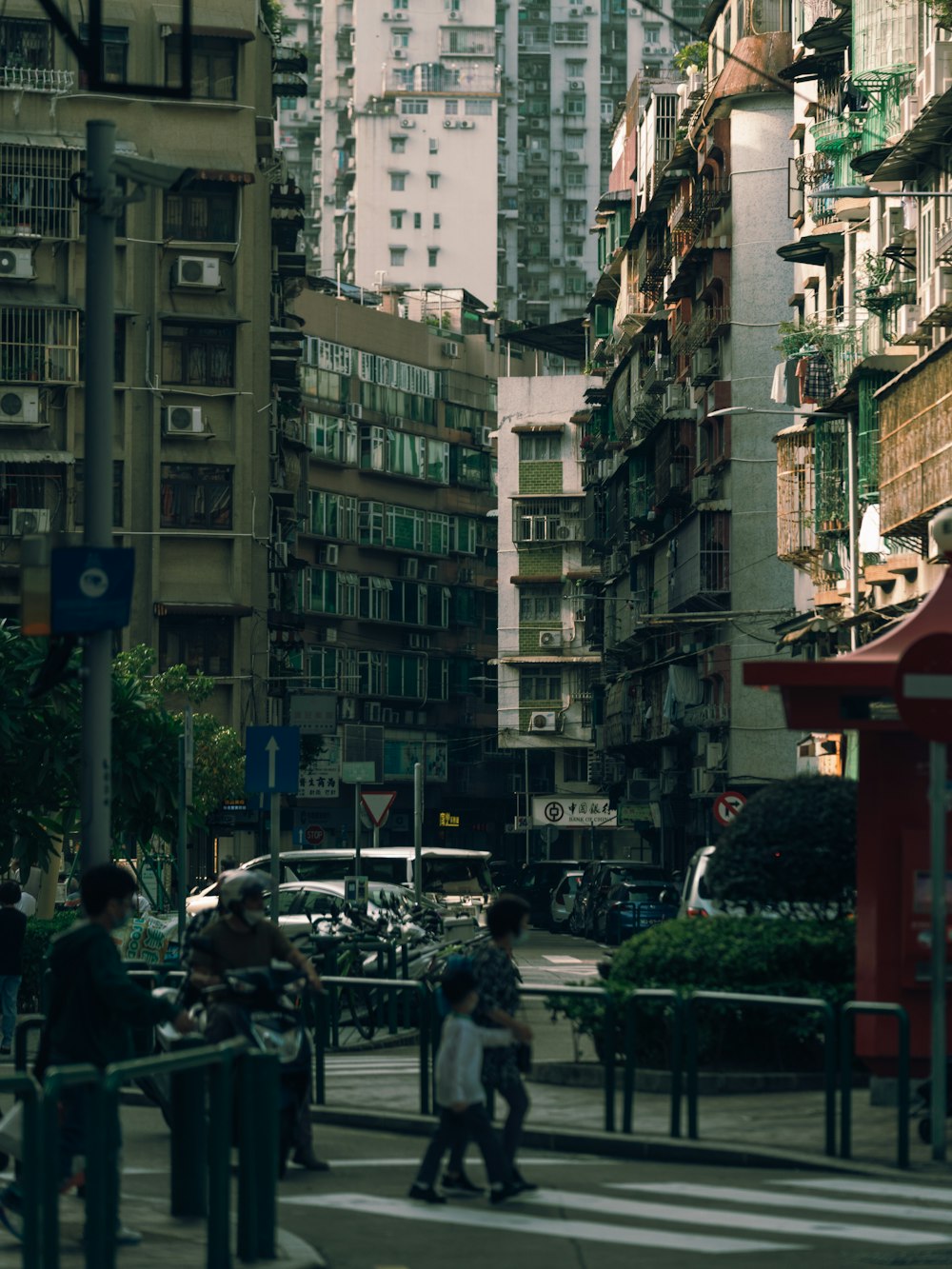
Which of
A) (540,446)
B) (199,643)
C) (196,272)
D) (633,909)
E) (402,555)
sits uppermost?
(540,446)

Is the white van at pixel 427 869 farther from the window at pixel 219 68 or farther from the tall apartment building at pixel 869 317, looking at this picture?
the window at pixel 219 68

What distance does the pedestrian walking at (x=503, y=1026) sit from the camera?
12.7 meters

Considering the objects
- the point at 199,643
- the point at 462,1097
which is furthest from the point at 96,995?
the point at 199,643

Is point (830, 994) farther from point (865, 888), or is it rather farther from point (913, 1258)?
point (913, 1258)

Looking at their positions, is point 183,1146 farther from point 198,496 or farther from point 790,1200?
point 198,496

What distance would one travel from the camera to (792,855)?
19.4 metres

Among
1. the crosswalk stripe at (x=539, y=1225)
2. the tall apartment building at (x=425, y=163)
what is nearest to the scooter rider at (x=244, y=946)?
the crosswalk stripe at (x=539, y=1225)

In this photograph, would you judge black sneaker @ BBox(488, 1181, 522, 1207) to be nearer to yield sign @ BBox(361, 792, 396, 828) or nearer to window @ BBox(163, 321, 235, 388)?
yield sign @ BBox(361, 792, 396, 828)

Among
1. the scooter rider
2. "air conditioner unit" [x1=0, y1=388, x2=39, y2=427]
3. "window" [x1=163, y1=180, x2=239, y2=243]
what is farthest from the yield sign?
"window" [x1=163, y1=180, x2=239, y2=243]

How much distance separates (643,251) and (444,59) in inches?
3304

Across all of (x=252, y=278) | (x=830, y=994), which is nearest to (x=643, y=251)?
(x=252, y=278)

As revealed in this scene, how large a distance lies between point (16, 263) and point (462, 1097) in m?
57.6

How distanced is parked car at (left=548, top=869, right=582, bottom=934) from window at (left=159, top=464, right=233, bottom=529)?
16202 millimetres

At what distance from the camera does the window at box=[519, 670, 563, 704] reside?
337 feet
